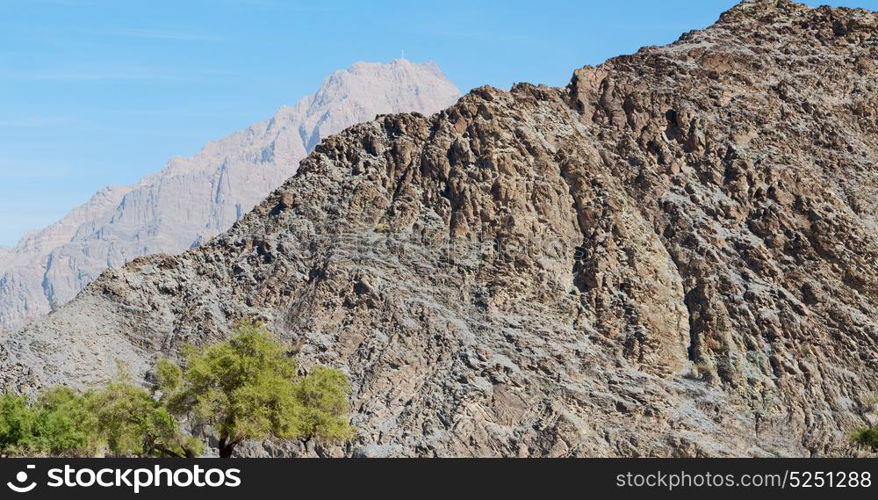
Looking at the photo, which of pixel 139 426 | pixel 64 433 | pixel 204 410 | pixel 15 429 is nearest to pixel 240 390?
pixel 204 410

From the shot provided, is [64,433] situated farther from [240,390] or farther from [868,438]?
[868,438]

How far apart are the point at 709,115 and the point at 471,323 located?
114ft

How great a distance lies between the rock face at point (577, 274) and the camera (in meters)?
105

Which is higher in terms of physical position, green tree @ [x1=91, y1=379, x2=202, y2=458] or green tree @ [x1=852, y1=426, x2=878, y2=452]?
green tree @ [x1=91, y1=379, x2=202, y2=458]

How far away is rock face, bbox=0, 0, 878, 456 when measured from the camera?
10544 cm

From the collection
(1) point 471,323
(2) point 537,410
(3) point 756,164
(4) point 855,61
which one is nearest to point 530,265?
(1) point 471,323

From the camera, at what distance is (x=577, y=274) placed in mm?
117438
